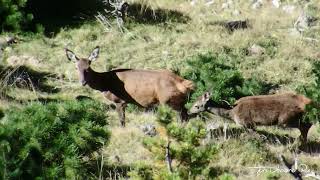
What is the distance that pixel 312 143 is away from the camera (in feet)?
39.4

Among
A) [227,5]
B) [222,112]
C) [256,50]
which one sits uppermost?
[227,5]

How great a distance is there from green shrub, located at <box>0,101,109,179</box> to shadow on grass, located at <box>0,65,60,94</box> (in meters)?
5.55

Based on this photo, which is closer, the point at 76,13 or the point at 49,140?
the point at 49,140

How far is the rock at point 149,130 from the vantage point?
38.4 ft

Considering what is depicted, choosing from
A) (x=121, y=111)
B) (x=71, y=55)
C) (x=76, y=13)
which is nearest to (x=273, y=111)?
(x=121, y=111)

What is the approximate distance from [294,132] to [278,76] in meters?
3.87

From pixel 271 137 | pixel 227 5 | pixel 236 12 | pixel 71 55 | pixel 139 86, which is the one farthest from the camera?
pixel 227 5

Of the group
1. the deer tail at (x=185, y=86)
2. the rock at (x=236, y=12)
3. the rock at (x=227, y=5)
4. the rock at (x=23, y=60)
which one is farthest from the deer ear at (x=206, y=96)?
the rock at (x=227, y=5)

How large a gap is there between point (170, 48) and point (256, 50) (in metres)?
2.29

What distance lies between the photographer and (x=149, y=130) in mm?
11852

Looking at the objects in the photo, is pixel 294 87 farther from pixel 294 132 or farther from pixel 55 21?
pixel 55 21

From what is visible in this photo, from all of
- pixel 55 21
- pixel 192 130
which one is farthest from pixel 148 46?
pixel 192 130

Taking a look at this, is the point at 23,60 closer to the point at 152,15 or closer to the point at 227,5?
the point at 152,15

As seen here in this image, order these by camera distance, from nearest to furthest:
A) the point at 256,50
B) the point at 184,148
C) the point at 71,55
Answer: the point at 184,148 < the point at 71,55 < the point at 256,50
